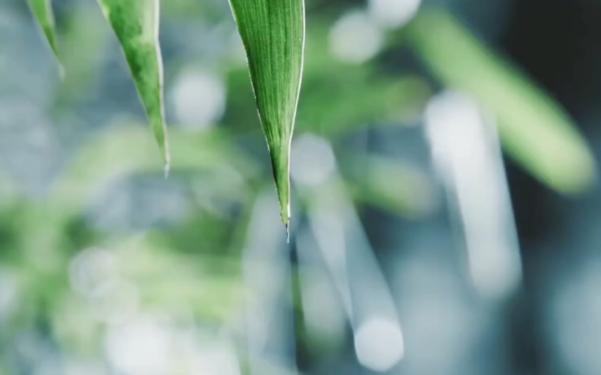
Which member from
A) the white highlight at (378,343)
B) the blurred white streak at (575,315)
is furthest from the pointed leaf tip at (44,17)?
the blurred white streak at (575,315)

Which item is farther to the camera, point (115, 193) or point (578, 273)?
point (578, 273)

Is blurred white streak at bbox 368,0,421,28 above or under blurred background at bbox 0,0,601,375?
above

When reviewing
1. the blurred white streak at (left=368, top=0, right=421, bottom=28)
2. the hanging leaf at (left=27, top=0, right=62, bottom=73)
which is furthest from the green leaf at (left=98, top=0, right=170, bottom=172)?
the blurred white streak at (left=368, top=0, right=421, bottom=28)

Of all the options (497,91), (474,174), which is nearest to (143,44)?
(497,91)

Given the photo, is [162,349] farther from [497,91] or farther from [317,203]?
[497,91]

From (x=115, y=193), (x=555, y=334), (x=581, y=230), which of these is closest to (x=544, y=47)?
(x=581, y=230)

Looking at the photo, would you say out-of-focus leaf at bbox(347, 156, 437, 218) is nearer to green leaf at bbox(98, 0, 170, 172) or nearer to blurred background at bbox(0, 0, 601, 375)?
blurred background at bbox(0, 0, 601, 375)

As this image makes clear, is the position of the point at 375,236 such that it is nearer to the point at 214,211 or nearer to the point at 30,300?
the point at 214,211
